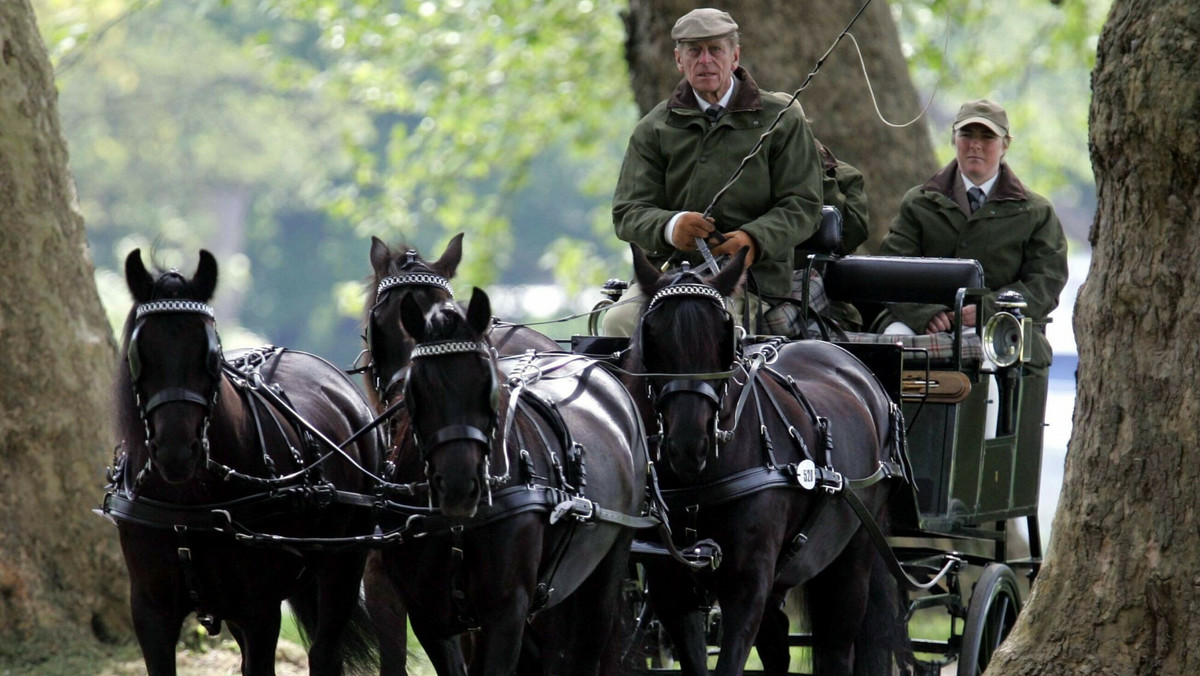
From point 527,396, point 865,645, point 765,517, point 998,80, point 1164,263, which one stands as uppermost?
point 998,80

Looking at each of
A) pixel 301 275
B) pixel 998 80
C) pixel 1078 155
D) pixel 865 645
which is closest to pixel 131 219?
pixel 301 275

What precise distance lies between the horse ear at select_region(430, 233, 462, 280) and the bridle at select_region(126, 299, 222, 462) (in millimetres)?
1178

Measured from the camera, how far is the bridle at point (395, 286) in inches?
225

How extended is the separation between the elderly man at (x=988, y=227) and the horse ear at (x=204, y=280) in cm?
379

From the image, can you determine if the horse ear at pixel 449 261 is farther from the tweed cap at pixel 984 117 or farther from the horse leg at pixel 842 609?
the tweed cap at pixel 984 117

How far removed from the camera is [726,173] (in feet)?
22.3

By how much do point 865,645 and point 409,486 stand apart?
2.59 meters

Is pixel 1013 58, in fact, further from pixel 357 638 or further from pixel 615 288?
pixel 357 638

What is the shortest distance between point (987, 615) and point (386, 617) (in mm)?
2643

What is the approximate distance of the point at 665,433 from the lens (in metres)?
5.57

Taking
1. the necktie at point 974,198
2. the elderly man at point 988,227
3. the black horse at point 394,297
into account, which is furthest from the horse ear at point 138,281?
the necktie at point 974,198

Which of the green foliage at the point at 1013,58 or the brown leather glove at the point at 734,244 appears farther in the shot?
the green foliage at the point at 1013,58

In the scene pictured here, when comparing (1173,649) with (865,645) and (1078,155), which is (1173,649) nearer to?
(865,645)

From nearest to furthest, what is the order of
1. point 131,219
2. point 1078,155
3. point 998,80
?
point 998,80
point 1078,155
point 131,219
